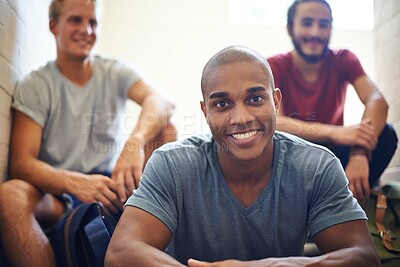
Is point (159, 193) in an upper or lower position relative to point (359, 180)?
upper

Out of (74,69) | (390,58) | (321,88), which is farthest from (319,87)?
(74,69)

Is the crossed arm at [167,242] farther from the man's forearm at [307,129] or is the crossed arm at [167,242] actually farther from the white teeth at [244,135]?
the man's forearm at [307,129]

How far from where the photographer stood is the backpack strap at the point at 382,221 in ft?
4.97

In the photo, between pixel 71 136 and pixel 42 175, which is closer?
pixel 42 175

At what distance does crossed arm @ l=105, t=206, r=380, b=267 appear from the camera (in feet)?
3.49

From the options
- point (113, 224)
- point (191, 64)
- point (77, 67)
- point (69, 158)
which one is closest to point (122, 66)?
point (77, 67)

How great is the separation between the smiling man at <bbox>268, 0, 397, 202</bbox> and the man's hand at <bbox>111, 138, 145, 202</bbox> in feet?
1.88

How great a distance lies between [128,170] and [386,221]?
91 centimetres

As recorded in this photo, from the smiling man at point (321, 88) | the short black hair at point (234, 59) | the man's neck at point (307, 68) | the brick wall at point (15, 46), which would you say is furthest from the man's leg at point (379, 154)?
the brick wall at point (15, 46)

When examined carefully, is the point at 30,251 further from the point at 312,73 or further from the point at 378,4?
the point at 378,4

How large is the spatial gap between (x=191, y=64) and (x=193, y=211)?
251 centimetres

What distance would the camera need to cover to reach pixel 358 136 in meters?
1.71

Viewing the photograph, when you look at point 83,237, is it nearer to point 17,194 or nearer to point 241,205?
point 17,194

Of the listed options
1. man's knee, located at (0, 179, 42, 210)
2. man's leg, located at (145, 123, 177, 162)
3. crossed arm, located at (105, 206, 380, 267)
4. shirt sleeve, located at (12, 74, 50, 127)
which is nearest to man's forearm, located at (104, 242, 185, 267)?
crossed arm, located at (105, 206, 380, 267)
